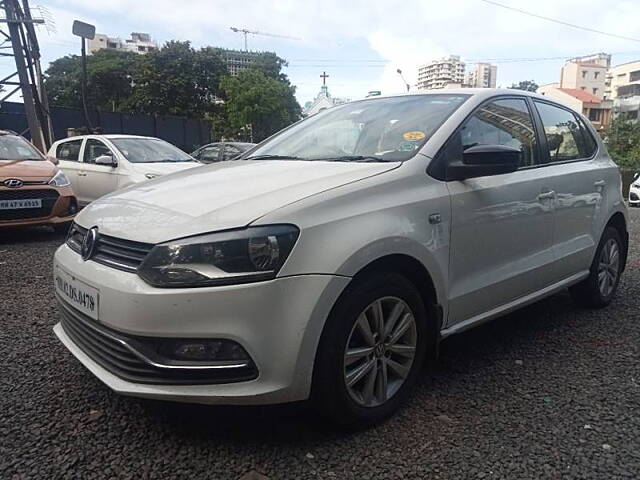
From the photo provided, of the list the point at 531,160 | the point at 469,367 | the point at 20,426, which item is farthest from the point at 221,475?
the point at 531,160

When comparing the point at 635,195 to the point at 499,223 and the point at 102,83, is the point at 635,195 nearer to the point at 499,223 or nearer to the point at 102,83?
the point at 499,223

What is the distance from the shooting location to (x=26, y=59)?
14.4m

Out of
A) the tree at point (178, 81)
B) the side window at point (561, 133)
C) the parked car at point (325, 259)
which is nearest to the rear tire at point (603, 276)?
the side window at point (561, 133)

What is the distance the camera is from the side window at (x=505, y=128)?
10.2ft

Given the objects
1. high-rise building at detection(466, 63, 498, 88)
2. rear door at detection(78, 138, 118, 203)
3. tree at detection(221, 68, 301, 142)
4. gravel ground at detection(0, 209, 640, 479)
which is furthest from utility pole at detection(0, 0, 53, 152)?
high-rise building at detection(466, 63, 498, 88)

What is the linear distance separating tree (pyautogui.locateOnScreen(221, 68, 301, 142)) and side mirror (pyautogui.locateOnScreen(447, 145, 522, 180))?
37343mm

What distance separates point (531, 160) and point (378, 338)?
174 centimetres

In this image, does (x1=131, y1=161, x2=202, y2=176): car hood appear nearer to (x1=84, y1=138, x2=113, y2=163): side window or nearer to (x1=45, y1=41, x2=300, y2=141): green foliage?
(x1=84, y1=138, x2=113, y2=163): side window

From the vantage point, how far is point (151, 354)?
214cm

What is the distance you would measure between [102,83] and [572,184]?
56.2m

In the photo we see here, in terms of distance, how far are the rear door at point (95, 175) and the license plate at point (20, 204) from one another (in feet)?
4.97

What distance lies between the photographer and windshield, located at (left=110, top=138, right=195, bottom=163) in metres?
8.41

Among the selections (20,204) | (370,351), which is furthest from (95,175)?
(370,351)

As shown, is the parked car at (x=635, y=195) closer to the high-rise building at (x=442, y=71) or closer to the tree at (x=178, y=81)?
the high-rise building at (x=442, y=71)
